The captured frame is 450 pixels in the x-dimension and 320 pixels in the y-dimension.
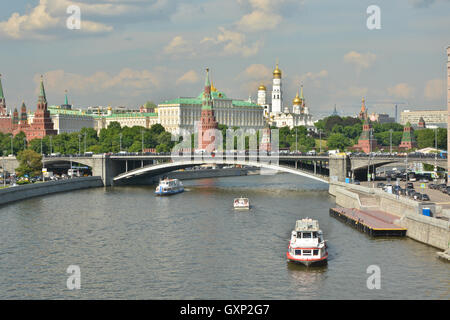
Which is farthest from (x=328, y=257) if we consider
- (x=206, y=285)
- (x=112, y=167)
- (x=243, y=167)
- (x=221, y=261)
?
(x=243, y=167)

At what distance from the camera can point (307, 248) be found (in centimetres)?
4212

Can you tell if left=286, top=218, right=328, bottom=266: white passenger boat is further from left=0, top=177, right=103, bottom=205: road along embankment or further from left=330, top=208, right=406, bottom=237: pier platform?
left=0, top=177, right=103, bottom=205: road along embankment

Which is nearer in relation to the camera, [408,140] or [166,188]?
[166,188]

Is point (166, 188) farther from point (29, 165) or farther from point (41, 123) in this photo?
point (41, 123)

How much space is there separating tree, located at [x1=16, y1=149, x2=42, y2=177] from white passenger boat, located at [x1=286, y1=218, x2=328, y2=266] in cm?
6225

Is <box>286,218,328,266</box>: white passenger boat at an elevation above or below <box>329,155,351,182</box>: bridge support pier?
below

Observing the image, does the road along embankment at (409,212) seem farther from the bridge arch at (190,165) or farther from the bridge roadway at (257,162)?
the bridge arch at (190,165)

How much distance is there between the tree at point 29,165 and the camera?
323ft

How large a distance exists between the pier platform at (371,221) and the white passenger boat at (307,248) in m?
7.51

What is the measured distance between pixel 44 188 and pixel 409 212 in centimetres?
4720

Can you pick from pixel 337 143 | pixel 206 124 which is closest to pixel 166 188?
pixel 206 124

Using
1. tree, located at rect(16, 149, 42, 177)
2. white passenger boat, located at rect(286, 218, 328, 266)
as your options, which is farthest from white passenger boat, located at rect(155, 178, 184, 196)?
white passenger boat, located at rect(286, 218, 328, 266)

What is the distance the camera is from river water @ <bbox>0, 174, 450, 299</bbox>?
120ft

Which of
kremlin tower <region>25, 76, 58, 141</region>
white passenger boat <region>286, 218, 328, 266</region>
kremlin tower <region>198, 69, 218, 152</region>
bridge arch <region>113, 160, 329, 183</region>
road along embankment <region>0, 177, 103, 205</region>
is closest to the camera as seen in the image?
white passenger boat <region>286, 218, 328, 266</region>
